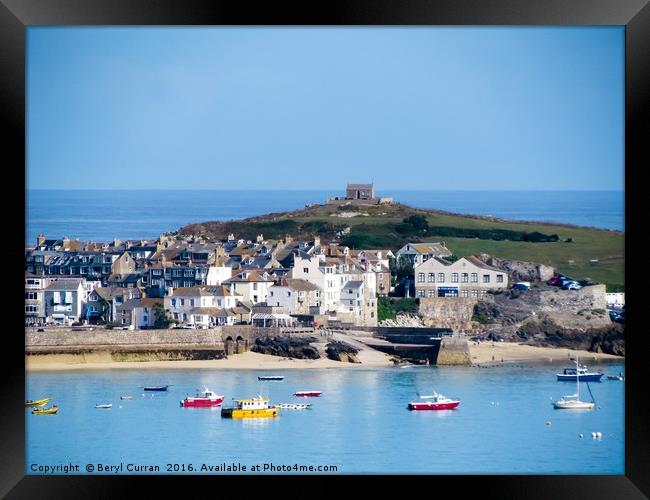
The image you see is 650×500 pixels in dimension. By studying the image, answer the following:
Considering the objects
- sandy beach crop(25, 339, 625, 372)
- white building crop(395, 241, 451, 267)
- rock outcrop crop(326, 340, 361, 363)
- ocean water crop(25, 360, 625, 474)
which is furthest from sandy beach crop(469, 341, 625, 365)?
white building crop(395, 241, 451, 267)

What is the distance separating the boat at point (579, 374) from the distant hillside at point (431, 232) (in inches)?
67.8

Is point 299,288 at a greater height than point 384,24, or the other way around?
point 384,24

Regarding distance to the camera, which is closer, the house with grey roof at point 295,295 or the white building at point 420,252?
the house with grey roof at point 295,295

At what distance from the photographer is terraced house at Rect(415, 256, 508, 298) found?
16.9 m

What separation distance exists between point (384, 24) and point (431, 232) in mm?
10986

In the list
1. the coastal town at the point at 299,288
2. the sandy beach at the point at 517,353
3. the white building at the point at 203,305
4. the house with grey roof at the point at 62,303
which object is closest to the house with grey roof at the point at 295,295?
the coastal town at the point at 299,288

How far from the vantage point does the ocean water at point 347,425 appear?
963 cm

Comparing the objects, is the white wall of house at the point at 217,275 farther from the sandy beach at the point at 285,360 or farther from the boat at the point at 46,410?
the boat at the point at 46,410

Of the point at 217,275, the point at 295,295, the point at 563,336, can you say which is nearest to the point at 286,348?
the point at 295,295

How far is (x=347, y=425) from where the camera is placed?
37.1 ft

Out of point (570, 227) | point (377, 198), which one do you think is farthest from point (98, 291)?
point (570, 227)

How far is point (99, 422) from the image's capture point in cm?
1123

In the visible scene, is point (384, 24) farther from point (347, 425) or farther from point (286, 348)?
point (286, 348)
